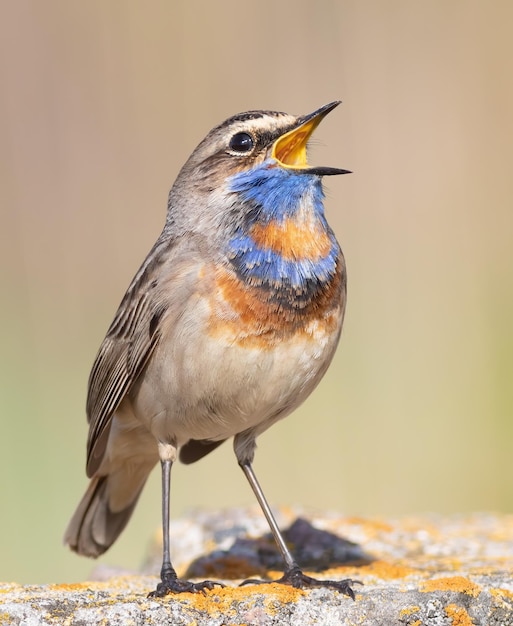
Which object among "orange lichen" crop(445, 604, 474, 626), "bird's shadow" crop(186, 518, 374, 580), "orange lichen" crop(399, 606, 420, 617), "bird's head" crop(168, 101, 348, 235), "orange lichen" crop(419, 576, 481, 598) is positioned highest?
"bird's head" crop(168, 101, 348, 235)

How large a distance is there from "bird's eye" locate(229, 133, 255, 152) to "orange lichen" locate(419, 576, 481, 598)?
7.20 ft

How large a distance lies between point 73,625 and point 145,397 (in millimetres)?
1404

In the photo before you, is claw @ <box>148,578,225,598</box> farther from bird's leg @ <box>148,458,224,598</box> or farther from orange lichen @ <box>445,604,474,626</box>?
orange lichen @ <box>445,604,474,626</box>

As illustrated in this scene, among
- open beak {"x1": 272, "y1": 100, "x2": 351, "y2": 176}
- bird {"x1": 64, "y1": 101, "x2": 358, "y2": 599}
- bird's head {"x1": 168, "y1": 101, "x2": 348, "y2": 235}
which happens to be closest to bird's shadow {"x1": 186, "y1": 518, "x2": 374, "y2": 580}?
bird {"x1": 64, "y1": 101, "x2": 358, "y2": 599}

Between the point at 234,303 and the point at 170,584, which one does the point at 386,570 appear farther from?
the point at 234,303

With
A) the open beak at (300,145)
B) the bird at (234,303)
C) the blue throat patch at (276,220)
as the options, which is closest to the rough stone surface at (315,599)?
the bird at (234,303)

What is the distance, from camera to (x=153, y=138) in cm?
909

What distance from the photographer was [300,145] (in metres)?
5.53

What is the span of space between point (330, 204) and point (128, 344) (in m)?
3.69

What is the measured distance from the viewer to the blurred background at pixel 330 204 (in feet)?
28.5

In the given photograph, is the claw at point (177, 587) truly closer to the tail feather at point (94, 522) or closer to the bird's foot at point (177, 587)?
the bird's foot at point (177, 587)

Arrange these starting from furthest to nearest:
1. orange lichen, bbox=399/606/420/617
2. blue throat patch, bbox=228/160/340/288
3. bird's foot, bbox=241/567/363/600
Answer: blue throat patch, bbox=228/160/340/288 → bird's foot, bbox=241/567/363/600 → orange lichen, bbox=399/606/420/617

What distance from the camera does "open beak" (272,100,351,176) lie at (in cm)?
520

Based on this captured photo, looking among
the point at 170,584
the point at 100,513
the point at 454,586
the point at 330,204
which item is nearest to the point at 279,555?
the point at 100,513
